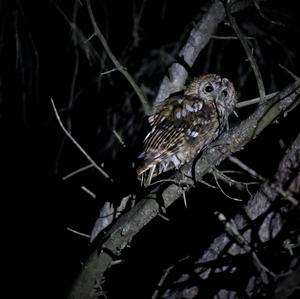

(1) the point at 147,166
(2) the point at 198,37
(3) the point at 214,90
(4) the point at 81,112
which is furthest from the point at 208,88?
(4) the point at 81,112

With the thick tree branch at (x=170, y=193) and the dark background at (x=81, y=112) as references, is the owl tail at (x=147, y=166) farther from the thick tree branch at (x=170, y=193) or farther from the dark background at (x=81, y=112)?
the thick tree branch at (x=170, y=193)

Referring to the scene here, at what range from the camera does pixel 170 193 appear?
2012mm

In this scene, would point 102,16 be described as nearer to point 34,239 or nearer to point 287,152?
point 34,239

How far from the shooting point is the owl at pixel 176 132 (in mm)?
3037

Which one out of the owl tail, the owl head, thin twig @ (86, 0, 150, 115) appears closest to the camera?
thin twig @ (86, 0, 150, 115)

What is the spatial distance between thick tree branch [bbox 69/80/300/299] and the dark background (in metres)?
1.29

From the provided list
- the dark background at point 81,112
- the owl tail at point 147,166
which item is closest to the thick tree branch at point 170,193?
the owl tail at point 147,166

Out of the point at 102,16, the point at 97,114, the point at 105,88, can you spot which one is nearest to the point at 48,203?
the point at 97,114

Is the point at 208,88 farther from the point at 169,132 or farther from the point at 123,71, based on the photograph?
the point at 123,71

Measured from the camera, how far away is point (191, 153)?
10.6 ft

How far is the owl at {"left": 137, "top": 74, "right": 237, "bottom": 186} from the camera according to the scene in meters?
3.04

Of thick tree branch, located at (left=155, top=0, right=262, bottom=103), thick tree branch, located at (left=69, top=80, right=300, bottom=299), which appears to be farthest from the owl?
thick tree branch, located at (left=69, top=80, right=300, bottom=299)

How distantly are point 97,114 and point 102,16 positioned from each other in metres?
1.43

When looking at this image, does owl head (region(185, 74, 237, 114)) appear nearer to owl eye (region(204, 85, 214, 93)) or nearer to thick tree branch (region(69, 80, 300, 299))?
owl eye (region(204, 85, 214, 93))
